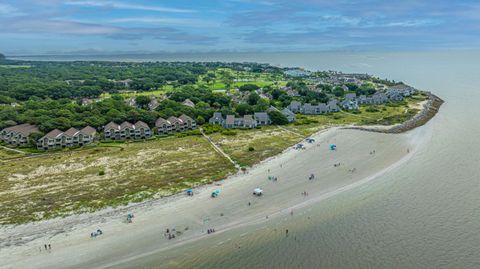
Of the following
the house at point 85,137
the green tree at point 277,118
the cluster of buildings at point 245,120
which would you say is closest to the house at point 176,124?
the cluster of buildings at point 245,120

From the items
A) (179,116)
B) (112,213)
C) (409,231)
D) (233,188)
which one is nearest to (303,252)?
(409,231)

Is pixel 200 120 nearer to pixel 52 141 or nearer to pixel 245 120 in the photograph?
pixel 245 120

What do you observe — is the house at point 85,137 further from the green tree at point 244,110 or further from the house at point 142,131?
the green tree at point 244,110

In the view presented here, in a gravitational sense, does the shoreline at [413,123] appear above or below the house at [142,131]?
above

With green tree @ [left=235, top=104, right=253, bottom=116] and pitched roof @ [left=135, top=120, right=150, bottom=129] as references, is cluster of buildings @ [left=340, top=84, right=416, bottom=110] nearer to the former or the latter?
green tree @ [left=235, top=104, right=253, bottom=116]

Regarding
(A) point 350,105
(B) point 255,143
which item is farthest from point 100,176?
(A) point 350,105
